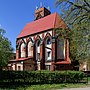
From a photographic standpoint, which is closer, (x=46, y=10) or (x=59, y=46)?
(x=59, y=46)

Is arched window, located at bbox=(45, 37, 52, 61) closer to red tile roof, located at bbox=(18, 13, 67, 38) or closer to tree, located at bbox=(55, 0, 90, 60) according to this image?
red tile roof, located at bbox=(18, 13, 67, 38)

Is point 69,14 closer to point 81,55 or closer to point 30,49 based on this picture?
point 81,55

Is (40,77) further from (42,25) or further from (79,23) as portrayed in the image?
(42,25)

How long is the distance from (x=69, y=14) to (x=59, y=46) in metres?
24.9

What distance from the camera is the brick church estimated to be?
64.8 metres

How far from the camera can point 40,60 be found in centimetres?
6862

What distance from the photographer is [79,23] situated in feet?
135

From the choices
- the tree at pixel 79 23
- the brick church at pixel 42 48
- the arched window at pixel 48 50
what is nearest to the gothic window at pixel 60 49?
the brick church at pixel 42 48

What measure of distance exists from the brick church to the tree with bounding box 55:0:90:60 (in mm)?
17232

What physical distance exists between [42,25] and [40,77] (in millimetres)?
37835

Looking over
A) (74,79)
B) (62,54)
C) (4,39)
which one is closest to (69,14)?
(74,79)

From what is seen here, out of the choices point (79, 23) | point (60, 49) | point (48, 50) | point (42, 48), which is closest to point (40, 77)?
point (79, 23)

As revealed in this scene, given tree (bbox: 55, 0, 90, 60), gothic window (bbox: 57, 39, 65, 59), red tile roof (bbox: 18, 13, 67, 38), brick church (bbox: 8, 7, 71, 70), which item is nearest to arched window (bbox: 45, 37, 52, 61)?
brick church (bbox: 8, 7, 71, 70)

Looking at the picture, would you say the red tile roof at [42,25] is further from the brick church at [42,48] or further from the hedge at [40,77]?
the hedge at [40,77]
